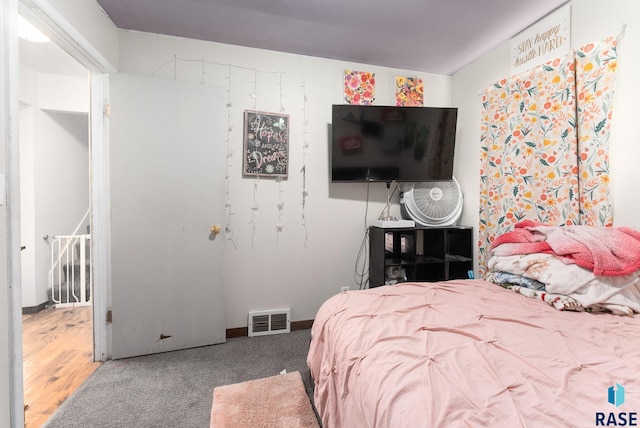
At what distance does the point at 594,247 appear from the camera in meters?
1.41

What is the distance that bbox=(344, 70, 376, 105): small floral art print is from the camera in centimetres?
265

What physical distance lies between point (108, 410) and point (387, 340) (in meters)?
1.57

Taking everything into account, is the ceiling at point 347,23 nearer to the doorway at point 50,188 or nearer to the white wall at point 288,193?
the white wall at point 288,193

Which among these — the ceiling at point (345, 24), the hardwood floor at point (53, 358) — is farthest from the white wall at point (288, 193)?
the hardwood floor at point (53, 358)

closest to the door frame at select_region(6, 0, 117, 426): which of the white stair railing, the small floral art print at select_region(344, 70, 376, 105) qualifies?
the white stair railing

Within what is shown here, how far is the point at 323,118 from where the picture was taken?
263cm

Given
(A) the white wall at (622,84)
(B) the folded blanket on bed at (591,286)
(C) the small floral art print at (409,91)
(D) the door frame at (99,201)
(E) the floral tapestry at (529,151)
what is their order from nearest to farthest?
(B) the folded blanket on bed at (591,286), (A) the white wall at (622,84), (E) the floral tapestry at (529,151), (D) the door frame at (99,201), (C) the small floral art print at (409,91)

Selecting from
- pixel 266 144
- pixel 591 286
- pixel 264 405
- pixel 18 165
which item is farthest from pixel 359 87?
pixel 264 405

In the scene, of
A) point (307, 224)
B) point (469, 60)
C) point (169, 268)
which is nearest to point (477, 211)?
point (469, 60)

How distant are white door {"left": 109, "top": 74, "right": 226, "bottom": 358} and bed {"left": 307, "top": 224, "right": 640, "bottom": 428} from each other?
121 cm

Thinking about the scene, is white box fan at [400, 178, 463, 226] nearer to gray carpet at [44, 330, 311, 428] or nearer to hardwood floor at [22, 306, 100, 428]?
gray carpet at [44, 330, 311, 428]

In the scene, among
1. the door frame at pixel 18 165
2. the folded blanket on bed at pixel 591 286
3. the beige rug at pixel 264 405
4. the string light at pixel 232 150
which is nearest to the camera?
the door frame at pixel 18 165

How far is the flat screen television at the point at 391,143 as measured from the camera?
8.04 ft
